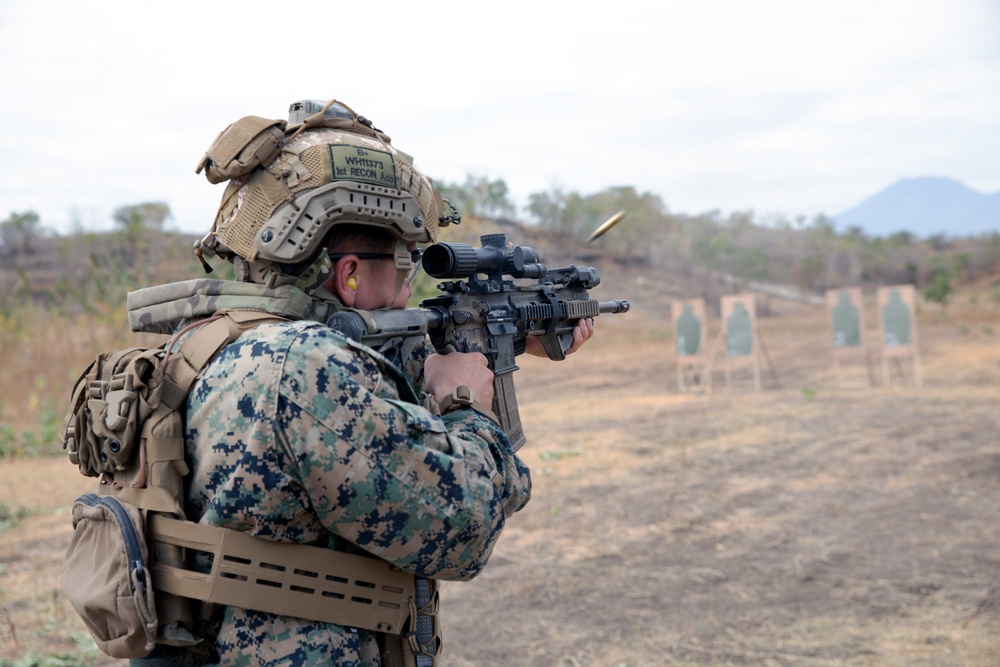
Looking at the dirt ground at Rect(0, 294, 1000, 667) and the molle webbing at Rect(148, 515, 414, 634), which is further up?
the molle webbing at Rect(148, 515, 414, 634)

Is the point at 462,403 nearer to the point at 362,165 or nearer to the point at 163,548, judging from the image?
the point at 362,165

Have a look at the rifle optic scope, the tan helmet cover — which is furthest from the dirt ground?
the tan helmet cover

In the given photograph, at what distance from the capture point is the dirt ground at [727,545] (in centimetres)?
473

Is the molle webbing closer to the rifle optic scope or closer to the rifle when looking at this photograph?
the rifle

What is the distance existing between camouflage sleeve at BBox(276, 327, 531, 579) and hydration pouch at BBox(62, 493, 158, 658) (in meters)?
0.39

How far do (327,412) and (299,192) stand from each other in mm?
568

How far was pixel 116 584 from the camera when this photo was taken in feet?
5.98

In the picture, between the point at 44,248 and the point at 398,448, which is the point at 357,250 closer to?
the point at 398,448

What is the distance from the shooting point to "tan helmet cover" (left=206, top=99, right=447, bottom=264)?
6.52 ft

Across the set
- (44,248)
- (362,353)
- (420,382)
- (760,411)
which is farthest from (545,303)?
(44,248)

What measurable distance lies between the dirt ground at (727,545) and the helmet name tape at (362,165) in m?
3.29

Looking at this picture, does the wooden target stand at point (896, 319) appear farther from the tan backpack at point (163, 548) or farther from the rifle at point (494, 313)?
the tan backpack at point (163, 548)

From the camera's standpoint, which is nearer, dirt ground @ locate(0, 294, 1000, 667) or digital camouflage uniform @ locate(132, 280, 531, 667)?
digital camouflage uniform @ locate(132, 280, 531, 667)

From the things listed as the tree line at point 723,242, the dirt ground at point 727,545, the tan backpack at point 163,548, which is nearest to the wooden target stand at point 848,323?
the dirt ground at point 727,545
